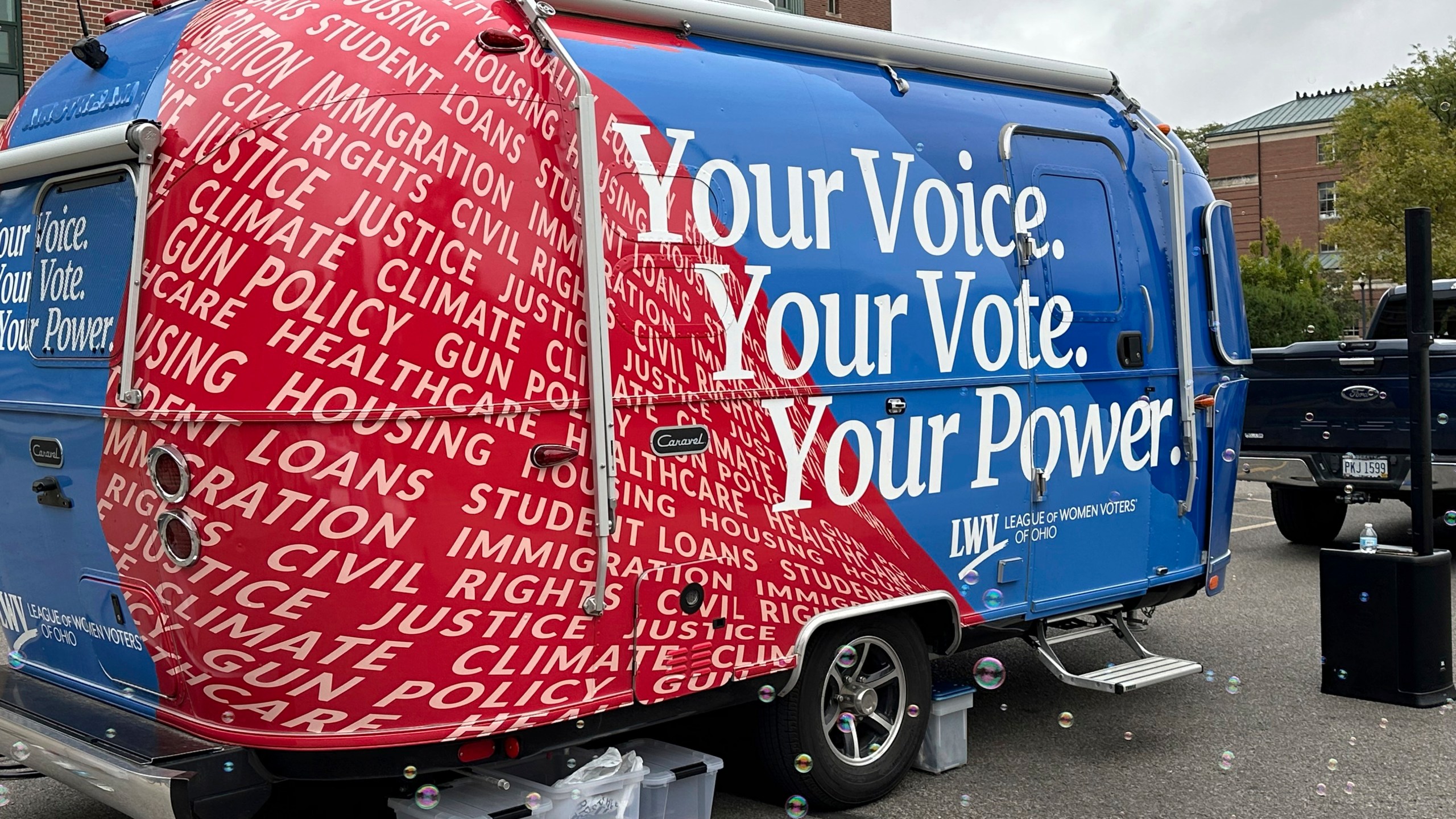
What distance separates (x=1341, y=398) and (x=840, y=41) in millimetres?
6625

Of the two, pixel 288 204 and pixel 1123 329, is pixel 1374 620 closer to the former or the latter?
pixel 1123 329

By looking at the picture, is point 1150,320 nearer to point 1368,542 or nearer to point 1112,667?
point 1112,667

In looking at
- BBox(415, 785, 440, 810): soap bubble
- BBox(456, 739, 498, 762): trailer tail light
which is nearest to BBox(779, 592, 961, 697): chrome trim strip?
BBox(456, 739, 498, 762): trailer tail light

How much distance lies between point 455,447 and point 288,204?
2.71 feet

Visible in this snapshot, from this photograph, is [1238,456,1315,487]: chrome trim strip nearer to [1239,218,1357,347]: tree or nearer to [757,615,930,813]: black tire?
[757,615,930,813]: black tire

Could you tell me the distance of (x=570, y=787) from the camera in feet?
14.4

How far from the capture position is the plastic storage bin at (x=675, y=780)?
15.4 ft

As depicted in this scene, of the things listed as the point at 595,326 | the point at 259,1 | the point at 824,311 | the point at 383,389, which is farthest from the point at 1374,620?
the point at 259,1

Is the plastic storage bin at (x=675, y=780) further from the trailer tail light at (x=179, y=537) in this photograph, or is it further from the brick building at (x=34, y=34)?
the brick building at (x=34, y=34)

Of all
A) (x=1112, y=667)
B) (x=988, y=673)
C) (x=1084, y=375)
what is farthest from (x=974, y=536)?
(x=1112, y=667)

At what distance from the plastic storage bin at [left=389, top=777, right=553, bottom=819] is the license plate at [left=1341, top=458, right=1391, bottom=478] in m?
7.99

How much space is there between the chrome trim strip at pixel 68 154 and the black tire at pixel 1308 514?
995 centimetres

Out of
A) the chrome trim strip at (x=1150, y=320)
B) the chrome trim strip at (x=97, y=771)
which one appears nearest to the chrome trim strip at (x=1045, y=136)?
the chrome trim strip at (x=1150, y=320)

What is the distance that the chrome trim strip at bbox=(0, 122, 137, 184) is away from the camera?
13.1 ft
